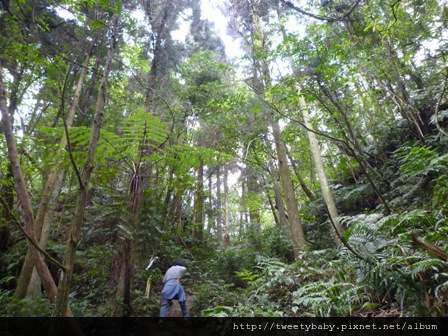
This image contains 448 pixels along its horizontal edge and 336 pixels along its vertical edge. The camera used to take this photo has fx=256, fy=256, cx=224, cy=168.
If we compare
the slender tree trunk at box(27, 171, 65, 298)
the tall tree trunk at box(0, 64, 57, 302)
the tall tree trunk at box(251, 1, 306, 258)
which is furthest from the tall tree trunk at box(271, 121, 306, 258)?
the slender tree trunk at box(27, 171, 65, 298)

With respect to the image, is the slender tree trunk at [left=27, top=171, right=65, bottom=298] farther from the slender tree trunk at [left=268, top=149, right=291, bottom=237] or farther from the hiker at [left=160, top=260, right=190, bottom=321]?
the slender tree trunk at [left=268, top=149, right=291, bottom=237]

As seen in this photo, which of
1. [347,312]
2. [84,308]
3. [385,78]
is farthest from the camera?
[385,78]

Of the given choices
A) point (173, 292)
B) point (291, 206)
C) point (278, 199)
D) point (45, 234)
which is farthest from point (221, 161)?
point (278, 199)

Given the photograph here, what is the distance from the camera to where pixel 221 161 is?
4.34 meters

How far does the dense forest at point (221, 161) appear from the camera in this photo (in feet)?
8.89

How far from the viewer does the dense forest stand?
2709mm

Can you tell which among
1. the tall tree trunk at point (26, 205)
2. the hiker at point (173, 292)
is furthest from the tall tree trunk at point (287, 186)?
the tall tree trunk at point (26, 205)

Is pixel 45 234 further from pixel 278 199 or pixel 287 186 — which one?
pixel 278 199

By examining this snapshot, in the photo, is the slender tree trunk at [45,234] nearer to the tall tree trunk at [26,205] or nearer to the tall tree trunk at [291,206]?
the tall tree trunk at [26,205]

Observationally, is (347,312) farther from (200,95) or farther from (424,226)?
(200,95)

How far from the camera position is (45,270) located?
1834mm
